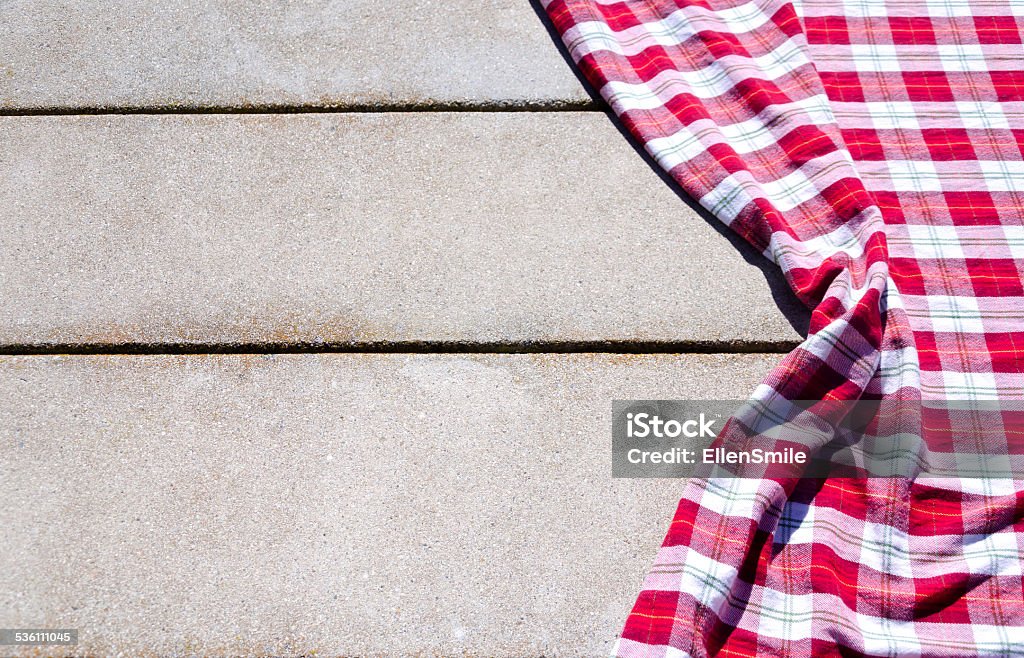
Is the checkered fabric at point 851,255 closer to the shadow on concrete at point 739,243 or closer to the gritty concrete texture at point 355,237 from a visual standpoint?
the shadow on concrete at point 739,243

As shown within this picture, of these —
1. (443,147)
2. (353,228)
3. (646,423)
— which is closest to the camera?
(646,423)

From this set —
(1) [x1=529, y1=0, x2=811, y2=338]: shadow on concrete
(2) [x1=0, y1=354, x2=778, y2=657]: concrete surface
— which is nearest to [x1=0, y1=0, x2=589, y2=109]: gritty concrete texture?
(1) [x1=529, y1=0, x2=811, y2=338]: shadow on concrete

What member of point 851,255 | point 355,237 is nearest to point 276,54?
point 355,237

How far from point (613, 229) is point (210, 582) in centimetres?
83

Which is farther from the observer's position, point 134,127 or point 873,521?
point 134,127

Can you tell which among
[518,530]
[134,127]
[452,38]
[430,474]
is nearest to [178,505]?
[430,474]

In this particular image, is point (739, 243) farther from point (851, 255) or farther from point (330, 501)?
point (330, 501)

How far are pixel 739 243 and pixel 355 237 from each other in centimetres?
65

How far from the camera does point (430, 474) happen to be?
121 centimetres

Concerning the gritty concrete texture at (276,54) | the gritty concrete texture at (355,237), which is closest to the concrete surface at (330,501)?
the gritty concrete texture at (355,237)

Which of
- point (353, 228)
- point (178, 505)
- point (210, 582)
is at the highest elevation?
point (353, 228)

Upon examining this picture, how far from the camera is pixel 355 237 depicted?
4.73ft

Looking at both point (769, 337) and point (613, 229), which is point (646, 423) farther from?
point (613, 229)

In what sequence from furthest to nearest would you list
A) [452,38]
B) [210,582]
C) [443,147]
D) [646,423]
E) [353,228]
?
[452,38] → [443,147] → [353,228] → [646,423] → [210,582]
